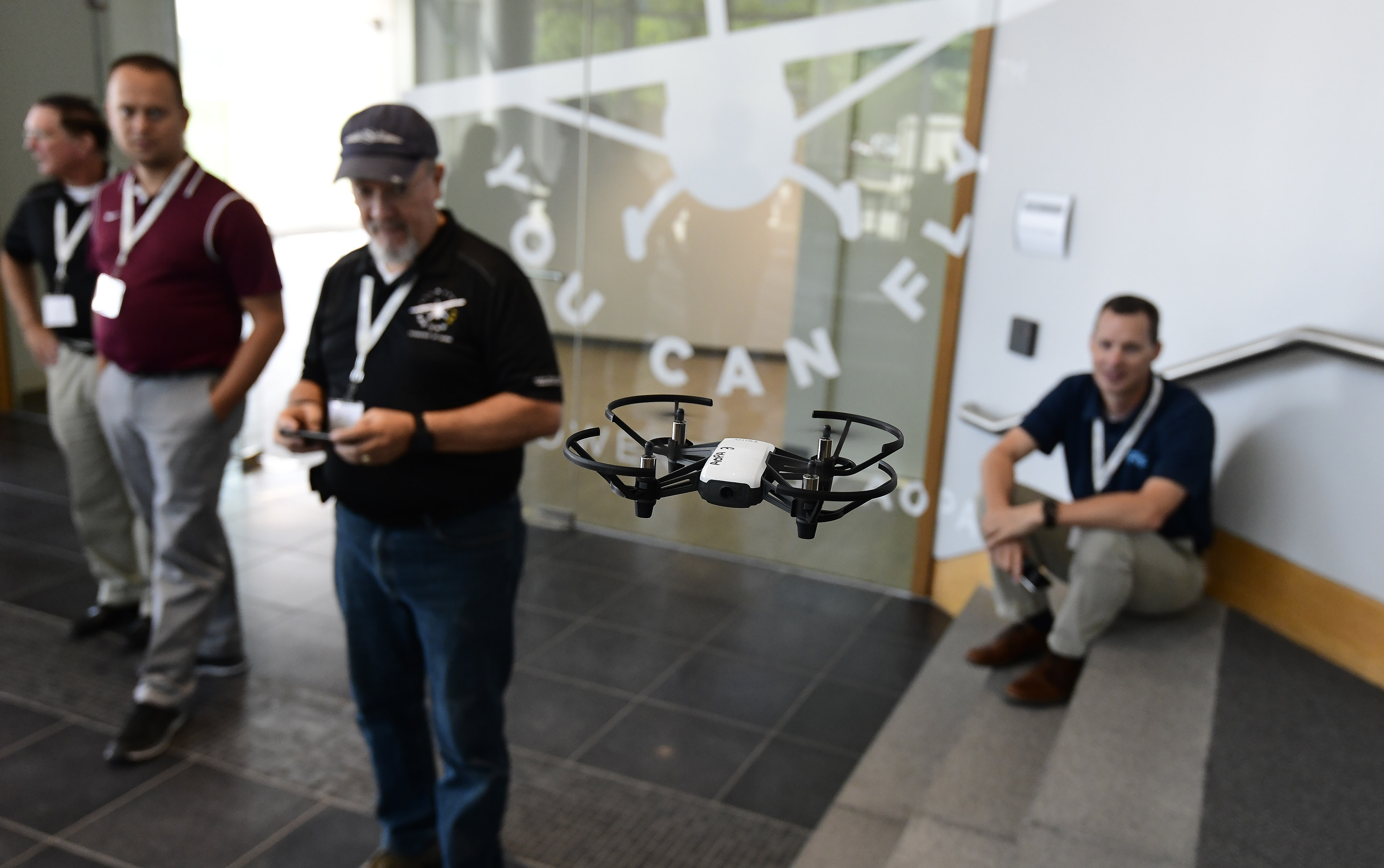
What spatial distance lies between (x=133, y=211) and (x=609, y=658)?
1965mm

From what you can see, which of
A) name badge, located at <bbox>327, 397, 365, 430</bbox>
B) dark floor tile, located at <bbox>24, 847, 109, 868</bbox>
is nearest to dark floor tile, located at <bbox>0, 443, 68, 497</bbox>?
dark floor tile, located at <bbox>24, 847, 109, 868</bbox>

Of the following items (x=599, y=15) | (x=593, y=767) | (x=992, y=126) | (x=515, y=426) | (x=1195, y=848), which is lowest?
(x=593, y=767)

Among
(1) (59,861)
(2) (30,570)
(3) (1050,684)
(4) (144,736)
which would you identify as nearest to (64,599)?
(2) (30,570)

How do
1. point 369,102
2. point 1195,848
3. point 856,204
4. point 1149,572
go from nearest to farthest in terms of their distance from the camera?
point 1195,848 → point 1149,572 → point 856,204 → point 369,102

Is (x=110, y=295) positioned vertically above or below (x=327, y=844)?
above

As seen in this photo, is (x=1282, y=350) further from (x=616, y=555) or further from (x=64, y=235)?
(x=64, y=235)

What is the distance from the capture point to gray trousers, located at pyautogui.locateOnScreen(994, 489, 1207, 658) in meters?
2.66

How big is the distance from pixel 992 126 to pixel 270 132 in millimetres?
3227

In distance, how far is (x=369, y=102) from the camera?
4.71 meters

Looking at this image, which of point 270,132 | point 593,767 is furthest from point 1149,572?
point 270,132

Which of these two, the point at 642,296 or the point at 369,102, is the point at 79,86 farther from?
the point at 642,296

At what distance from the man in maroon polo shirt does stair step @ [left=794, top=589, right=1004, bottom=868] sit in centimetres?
182

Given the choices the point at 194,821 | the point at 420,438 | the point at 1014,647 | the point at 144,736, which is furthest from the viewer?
the point at 1014,647

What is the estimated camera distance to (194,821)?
258 centimetres
